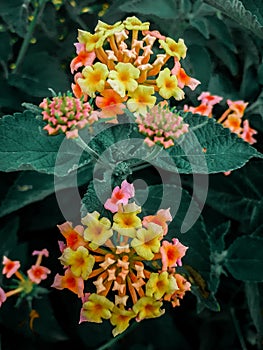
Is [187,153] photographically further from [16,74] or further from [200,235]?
[16,74]

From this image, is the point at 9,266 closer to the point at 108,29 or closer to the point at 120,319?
the point at 120,319

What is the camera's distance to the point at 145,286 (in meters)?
0.74

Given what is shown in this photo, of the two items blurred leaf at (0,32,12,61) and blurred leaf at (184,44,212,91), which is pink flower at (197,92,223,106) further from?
blurred leaf at (0,32,12,61)

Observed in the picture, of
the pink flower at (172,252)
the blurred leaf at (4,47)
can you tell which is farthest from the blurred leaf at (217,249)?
the blurred leaf at (4,47)

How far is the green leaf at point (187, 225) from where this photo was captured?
90cm

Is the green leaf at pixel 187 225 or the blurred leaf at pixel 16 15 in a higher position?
the blurred leaf at pixel 16 15

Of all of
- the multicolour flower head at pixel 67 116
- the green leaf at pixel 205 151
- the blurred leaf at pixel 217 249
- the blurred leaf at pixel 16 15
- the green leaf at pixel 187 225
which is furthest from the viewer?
the blurred leaf at pixel 16 15

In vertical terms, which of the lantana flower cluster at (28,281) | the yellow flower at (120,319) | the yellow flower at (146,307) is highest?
the yellow flower at (146,307)

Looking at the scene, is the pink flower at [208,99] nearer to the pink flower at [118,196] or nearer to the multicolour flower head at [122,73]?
the multicolour flower head at [122,73]

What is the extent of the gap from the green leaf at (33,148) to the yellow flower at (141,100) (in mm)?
104

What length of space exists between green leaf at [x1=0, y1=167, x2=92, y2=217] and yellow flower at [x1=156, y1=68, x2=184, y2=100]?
10.8 inches

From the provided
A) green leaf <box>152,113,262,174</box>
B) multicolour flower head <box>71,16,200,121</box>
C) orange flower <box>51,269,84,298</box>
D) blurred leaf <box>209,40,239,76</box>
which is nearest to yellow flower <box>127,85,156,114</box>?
multicolour flower head <box>71,16,200,121</box>

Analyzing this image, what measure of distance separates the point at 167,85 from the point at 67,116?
0.13m

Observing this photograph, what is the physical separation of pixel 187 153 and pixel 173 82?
115 mm
